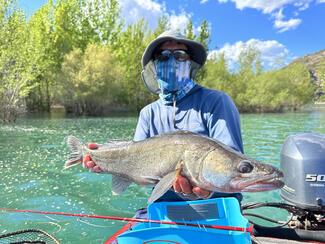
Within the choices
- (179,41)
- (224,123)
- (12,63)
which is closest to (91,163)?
(224,123)

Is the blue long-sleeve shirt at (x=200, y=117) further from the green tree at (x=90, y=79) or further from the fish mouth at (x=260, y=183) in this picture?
the green tree at (x=90, y=79)

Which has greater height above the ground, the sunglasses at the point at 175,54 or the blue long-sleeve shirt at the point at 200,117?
the sunglasses at the point at 175,54

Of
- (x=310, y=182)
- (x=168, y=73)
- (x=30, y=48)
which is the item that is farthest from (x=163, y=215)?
(x=30, y=48)

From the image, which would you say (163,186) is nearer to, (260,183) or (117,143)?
(260,183)

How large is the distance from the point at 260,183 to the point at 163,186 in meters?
0.61

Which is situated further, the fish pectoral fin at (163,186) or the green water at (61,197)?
the green water at (61,197)

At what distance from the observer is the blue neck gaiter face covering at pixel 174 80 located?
314 centimetres

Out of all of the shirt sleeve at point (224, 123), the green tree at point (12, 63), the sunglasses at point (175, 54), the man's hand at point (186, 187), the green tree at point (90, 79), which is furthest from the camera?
the green tree at point (90, 79)

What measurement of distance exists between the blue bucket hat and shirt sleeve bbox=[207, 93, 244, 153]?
1.87 ft

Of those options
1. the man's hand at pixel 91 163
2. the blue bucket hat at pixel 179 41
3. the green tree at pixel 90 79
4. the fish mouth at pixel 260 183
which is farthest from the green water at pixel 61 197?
the green tree at pixel 90 79

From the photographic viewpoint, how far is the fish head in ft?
7.04

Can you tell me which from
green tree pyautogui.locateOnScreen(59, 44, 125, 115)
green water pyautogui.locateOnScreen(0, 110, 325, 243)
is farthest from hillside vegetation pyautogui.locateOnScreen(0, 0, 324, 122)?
green water pyautogui.locateOnScreen(0, 110, 325, 243)

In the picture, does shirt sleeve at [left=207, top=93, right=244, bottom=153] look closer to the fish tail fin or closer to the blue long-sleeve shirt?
the blue long-sleeve shirt

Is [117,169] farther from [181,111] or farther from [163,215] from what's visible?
[181,111]
